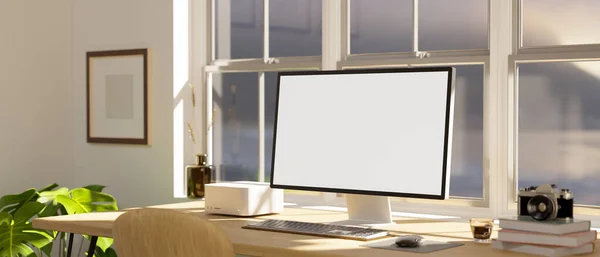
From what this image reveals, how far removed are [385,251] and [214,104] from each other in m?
1.86

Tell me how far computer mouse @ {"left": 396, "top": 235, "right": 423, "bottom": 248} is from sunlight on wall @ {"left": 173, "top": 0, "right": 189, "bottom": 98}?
1.79 m

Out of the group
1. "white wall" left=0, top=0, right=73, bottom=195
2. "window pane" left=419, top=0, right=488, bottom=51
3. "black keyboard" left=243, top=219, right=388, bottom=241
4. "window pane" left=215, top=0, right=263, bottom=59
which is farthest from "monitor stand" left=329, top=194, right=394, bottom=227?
"white wall" left=0, top=0, right=73, bottom=195

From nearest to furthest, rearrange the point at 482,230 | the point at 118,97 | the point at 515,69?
the point at 482,230 → the point at 515,69 → the point at 118,97

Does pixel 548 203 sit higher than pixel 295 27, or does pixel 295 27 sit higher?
pixel 295 27

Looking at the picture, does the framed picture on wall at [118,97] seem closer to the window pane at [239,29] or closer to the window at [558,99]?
the window pane at [239,29]

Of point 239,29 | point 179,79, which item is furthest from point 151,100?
point 239,29

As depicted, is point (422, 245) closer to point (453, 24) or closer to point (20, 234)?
point (453, 24)

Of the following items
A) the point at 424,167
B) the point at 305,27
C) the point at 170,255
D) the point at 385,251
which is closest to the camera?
the point at 170,255

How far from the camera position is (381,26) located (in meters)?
3.75

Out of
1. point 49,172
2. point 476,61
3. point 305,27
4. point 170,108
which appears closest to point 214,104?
point 170,108

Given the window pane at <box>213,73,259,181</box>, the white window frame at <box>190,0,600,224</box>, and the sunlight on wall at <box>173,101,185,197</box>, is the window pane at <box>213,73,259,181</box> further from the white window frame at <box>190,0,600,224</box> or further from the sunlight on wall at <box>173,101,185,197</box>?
the white window frame at <box>190,0,600,224</box>

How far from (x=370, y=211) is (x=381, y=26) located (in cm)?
94

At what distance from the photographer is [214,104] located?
426cm

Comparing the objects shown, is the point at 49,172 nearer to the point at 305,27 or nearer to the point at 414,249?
the point at 305,27
